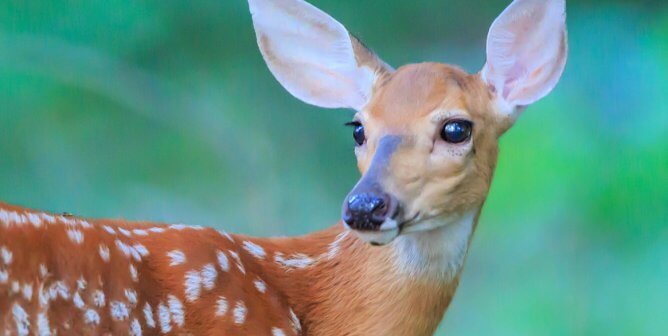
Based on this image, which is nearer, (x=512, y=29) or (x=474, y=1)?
(x=512, y=29)

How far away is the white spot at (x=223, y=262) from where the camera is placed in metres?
1.53

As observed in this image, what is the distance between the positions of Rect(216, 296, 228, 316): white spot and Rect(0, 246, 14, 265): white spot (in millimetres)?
325

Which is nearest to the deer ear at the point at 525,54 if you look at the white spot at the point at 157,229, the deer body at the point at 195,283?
the deer body at the point at 195,283

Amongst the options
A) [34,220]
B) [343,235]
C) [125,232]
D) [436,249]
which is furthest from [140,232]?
[436,249]

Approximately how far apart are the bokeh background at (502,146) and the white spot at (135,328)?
0.90 metres

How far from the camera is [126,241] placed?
1.48 metres

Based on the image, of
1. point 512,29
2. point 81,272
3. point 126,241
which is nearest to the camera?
point 81,272

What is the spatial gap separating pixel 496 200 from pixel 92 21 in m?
0.98

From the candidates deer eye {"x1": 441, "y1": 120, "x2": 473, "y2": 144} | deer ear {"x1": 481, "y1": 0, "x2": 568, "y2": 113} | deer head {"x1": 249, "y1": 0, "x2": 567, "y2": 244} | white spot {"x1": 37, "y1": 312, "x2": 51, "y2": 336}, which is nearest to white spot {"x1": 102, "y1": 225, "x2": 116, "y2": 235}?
white spot {"x1": 37, "y1": 312, "x2": 51, "y2": 336}

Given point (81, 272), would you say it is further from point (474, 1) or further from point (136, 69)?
point (474, 1)

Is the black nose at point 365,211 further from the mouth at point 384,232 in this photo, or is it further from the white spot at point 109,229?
the white spot at point 109,229

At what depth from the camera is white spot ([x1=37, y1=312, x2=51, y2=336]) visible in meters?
1.25

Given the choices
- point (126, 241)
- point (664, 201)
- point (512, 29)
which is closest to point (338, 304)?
point (126, 241)

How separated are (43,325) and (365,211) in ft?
1.40
